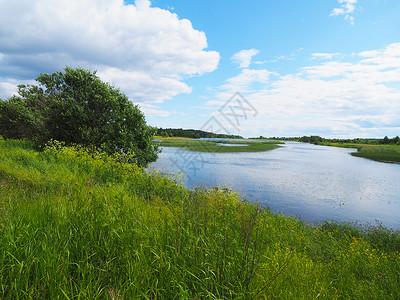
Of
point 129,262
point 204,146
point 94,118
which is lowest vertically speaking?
point 129,262

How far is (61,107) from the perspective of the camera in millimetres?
14453

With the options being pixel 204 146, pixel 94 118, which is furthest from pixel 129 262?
pixel 204 146

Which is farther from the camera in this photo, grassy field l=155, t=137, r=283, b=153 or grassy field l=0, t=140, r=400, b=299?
grassy field l=155, t=137, r=283, b=153

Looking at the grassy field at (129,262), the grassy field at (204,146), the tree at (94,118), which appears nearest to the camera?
the grassy field at (129,262)

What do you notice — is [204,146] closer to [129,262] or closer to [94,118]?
[94,118]

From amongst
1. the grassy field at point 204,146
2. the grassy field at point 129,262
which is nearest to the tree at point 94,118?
the grassy field at point 129,262

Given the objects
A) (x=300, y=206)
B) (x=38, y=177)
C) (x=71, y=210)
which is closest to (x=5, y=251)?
(x=71, y=210)

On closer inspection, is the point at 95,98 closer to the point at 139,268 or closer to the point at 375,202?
the point at 139,268

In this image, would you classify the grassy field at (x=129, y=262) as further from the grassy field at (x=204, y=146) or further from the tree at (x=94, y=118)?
the grassy field at (x=204, y=146)

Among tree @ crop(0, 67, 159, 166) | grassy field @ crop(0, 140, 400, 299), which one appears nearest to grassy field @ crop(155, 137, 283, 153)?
tree @ crop(0, 67, 159, 166)

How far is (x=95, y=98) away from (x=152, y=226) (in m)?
15.0

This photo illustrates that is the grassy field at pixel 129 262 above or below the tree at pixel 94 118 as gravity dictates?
below

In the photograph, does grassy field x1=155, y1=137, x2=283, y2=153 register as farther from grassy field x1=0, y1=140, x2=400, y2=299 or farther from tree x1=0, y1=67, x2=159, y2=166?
grassy field x1=0, y1=140, x2=400, y2=299

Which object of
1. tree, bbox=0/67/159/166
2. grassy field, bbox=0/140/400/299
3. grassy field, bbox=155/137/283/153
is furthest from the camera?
grassy field, bbox=155/137/283/153
